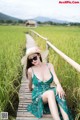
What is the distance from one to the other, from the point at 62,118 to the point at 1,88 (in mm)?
654

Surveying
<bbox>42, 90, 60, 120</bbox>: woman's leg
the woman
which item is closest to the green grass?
the woman

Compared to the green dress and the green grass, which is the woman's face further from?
the green grass

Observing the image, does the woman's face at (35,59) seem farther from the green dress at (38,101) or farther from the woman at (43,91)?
the green dress at (38,101)

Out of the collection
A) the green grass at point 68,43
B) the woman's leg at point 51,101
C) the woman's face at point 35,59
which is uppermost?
the woman's face at point 35,59

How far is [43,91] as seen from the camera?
3.04 metres

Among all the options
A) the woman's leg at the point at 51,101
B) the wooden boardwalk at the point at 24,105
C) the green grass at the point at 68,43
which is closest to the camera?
the woman's leg at the point at 51,101

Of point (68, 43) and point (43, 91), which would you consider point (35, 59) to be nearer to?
point (43, 91)

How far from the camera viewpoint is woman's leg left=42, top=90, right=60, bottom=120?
2.68 meters

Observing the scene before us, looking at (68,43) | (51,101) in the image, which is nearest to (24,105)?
(51,101)

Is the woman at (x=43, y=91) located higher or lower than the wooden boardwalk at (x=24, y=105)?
higher

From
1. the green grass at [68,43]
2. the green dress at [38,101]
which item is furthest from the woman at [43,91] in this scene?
the green grass at [68,43]

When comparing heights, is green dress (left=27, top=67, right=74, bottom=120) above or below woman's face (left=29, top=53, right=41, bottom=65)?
below

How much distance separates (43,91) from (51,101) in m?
0.30

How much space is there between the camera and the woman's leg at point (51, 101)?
2.68 meters
